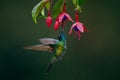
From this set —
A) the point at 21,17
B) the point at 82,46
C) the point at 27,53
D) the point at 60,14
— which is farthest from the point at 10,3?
the point at 60,14

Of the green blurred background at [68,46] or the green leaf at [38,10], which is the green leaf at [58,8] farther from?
the green blurred background at [68,46]

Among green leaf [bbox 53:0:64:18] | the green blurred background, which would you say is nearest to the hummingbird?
green leaf [bbox 53:0:64:18]

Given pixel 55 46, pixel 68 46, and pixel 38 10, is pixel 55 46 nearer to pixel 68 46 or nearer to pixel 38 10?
pixel 38 10

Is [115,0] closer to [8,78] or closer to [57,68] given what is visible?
[57,68]

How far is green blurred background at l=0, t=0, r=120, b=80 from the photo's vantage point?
17.7ft

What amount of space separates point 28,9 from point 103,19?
860 mm

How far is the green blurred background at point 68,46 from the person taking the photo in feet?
17.7

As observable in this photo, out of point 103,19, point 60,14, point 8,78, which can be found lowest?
Answer: point 8,78

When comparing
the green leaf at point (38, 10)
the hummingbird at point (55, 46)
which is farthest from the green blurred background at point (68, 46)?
the green leaf at point (38, 10)

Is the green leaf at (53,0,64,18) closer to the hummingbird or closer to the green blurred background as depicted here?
the hummingbird

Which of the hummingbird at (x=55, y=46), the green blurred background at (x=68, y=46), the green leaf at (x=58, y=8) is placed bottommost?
the green blurred background at (x=68, y=46)

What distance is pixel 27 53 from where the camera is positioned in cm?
545

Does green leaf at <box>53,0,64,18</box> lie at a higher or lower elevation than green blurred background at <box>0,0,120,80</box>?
higher

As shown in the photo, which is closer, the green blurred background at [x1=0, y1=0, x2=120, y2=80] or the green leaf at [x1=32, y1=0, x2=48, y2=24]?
the green leaf at [x1=32, y1=0, x2=48, y2=24]
